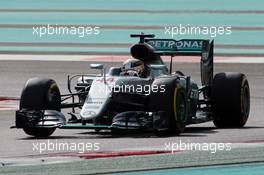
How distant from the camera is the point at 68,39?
38.7 meters

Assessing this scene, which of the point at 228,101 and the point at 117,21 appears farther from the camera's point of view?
the point at 117,21

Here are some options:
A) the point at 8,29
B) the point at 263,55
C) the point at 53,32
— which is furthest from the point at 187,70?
the point at 8,29

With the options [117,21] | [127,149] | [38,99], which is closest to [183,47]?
[38,99]

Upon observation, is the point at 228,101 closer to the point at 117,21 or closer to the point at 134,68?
the point at 134,68

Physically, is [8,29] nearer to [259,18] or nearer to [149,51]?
[259,18]

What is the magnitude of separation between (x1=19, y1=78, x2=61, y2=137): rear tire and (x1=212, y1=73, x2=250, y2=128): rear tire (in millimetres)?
2285

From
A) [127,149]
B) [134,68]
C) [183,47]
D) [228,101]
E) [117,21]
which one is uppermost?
[183,47]

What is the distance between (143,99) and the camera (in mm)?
16297

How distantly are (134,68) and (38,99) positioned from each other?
4.69 feet

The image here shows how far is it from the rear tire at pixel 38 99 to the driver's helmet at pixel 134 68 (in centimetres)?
104

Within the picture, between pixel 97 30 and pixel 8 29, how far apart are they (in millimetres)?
3617

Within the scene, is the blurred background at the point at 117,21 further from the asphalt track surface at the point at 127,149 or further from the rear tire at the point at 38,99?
the rear tire at the point at 38,99

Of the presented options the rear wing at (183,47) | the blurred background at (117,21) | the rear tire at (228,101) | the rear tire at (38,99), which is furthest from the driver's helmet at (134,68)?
the blurred background at (117,21)

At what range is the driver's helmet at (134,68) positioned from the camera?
16859mm
